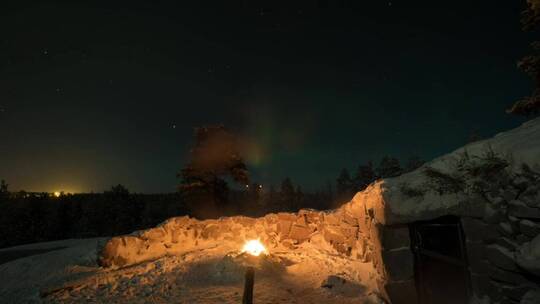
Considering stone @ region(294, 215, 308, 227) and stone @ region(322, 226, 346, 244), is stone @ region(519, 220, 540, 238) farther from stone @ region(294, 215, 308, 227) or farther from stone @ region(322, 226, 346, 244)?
stone @ region(294, 215, 308, 227)

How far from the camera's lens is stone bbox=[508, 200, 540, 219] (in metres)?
3.38

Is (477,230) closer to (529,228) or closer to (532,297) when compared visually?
(529,228)

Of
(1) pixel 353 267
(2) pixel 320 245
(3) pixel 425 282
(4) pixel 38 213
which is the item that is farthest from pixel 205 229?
(4) pixel 38 213

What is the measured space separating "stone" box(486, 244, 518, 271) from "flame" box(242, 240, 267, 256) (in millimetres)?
6925

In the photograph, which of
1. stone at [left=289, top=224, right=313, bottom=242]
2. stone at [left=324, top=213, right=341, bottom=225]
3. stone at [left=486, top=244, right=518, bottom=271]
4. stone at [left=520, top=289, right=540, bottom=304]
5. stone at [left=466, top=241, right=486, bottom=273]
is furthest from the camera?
stone at [left=289, top=224, right=313, bottom=242]

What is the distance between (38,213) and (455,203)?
37328 mm

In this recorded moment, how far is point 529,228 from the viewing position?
3443 millimetres

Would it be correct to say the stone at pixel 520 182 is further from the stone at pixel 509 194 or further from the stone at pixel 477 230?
the stone at pixel 477 230

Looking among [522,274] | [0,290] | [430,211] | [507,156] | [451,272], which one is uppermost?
[507,156]

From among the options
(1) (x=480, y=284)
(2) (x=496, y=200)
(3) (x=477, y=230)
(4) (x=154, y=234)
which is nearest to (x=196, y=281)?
(4) (x=154, y=234)

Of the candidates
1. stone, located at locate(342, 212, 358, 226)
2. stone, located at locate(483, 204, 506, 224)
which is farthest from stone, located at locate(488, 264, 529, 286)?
stone, located at locate(342, 212, 358, 226)

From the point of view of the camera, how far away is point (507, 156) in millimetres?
3840

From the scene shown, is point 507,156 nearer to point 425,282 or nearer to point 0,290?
point 425,282

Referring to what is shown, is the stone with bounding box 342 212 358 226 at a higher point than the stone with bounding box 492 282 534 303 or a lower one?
higher
